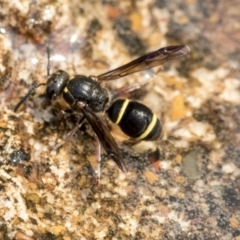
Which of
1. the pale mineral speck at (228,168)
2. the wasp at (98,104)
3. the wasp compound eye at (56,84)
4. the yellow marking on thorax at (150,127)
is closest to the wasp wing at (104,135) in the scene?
the wasp at (98,104)

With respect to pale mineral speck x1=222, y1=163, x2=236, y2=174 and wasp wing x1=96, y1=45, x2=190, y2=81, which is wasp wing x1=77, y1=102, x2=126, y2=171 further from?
pale mineral speck x1=222, y1=163, x2=236, y2=174

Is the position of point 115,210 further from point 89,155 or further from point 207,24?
point 207,24

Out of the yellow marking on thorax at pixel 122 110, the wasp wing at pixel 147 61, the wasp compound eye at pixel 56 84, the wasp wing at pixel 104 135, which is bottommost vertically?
the wasp wing at pixel 104 135

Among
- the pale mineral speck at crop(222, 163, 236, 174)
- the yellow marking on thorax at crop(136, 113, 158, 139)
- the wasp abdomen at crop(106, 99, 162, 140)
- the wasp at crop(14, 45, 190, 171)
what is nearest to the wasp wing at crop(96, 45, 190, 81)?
the wasp at crop(14, 45, 190, 171)

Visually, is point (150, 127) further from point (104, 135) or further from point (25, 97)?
point (25, 97)

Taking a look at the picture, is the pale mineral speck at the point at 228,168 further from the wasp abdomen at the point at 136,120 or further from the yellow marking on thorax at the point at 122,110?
the yellow marking on thorax at the point at 122,110

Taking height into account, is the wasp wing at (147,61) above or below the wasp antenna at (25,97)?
above

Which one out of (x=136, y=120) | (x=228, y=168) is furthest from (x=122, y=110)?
(x=228, y=168)
